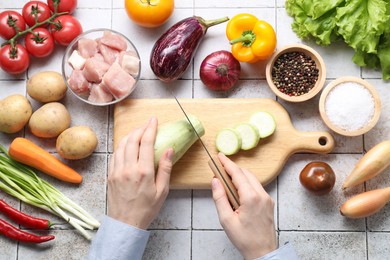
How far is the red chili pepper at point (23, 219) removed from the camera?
66.7 inches

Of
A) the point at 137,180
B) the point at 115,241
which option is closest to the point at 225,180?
the point at 137,180

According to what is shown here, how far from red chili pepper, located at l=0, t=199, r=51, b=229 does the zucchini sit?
41cm

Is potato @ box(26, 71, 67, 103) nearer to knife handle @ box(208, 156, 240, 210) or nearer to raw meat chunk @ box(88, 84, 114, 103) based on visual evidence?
raw meat chunk @ box(88, 84, 114, 103)

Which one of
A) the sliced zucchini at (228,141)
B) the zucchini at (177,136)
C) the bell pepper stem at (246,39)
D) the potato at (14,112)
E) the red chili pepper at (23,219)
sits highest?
the bell pepper stem at (246,39)

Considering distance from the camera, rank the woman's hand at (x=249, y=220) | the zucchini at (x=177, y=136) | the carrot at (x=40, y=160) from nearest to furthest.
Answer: the woman's hand at (x=249, y=220) < the zucchini at (x=177, y=136) < the carrot at (x=40, y=160)

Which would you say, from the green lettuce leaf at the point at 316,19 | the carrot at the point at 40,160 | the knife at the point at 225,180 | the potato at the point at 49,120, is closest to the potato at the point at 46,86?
the potato at the point at 49,120

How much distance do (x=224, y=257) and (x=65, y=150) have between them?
58 cm

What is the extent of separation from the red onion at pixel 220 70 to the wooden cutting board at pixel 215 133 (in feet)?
0.18

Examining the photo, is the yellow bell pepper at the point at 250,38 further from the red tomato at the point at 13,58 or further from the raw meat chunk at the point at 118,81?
the red tomato at the point at 13,58

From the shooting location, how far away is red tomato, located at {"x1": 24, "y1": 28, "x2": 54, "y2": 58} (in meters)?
1.70

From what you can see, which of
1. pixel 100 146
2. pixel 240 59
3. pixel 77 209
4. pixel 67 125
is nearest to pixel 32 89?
pixel 67 125

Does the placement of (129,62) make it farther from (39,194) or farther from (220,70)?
(39,194)

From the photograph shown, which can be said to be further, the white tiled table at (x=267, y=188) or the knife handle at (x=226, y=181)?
the white tiled table at (x=267, y=188)

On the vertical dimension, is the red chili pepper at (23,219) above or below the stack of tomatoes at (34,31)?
below
